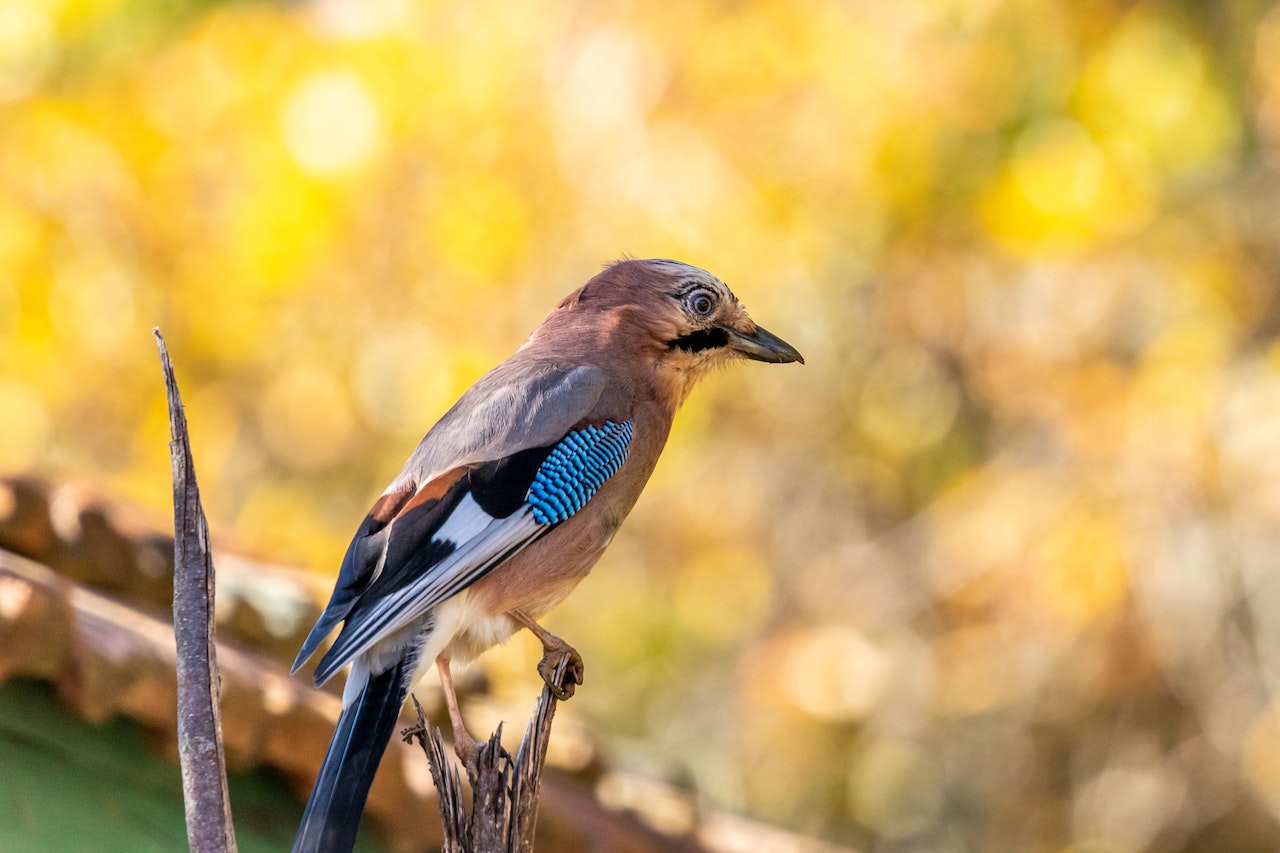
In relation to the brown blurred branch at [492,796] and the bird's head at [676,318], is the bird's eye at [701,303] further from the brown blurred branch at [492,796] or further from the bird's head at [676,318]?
the brown blurred branch at [492,796]

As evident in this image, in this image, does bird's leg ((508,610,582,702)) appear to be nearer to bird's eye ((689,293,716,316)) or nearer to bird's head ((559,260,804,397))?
bird's head ((559,260,804,397))

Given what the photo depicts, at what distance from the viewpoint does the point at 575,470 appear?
2.21m

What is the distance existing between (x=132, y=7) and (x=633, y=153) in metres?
2.18

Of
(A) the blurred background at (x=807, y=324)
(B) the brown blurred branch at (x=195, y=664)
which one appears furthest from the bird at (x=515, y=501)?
(A) the blurred background at (x=807, y=324)

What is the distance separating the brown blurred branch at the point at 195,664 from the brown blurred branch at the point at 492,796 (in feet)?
1.01

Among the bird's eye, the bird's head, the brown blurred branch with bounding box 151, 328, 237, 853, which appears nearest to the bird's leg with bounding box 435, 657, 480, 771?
the brown blurred branch with bounding box 151, 328, 237, 853

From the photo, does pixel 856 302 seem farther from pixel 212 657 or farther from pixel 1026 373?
pixel 212 657

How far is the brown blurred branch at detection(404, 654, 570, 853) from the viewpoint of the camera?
173 cm

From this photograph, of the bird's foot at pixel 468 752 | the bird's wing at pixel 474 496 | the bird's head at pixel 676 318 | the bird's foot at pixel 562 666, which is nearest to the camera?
the bird's foot at pixel 468 752

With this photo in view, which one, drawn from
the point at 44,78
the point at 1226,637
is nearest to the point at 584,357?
the point at 1226,637

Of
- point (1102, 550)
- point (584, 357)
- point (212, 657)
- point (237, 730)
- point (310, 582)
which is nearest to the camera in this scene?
point (212, 657)

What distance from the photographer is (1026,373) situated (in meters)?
4.95

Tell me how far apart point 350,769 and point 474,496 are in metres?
0.52

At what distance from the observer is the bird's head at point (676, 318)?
246cm
